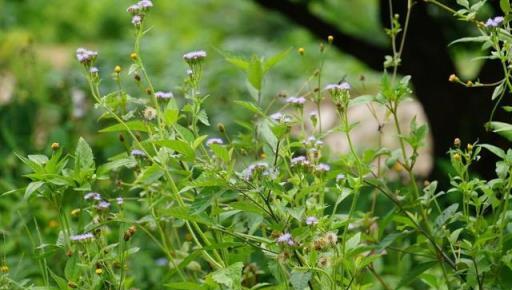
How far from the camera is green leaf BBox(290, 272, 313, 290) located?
1.76 metres

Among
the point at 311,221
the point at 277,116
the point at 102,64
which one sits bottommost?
the point at 102,64

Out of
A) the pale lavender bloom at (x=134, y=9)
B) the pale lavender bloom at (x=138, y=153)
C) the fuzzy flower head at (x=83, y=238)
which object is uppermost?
the pale lavender bloom at (x=134, y=9)

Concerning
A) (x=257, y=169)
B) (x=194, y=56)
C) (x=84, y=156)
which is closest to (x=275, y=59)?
(x=194, y=56)

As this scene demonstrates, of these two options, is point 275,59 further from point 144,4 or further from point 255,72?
point 144,4

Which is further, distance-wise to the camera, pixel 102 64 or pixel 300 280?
pixel 102 64

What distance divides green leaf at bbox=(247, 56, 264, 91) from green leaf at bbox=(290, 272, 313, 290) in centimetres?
50

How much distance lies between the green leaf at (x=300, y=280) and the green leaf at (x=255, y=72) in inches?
19.6

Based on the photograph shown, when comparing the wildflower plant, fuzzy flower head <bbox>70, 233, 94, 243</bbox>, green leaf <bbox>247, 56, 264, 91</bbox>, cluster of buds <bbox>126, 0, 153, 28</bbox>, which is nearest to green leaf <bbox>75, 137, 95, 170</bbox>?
the wildflower plant

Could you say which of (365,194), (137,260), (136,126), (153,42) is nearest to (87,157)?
(136,126)

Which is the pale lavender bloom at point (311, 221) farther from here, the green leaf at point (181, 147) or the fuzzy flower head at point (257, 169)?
the green leaf at point (181, 147)

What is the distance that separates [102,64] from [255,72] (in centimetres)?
409

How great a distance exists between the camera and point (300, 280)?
177 cm

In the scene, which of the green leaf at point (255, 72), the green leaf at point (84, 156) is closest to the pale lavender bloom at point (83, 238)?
the green leaf at point (84, 156)

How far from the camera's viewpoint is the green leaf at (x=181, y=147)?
1.77m
